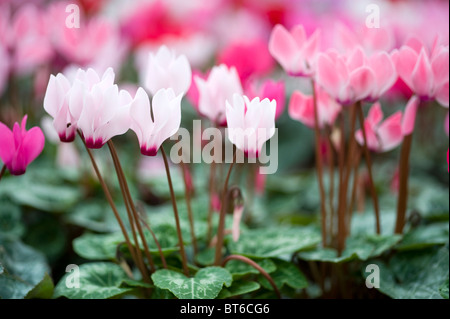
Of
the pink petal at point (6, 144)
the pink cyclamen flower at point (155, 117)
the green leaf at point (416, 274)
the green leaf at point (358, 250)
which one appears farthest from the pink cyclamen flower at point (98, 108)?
the green leaf at point (416, 274)

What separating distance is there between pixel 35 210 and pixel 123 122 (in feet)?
2.53

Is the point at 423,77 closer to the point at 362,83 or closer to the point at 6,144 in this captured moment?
the point at 362,83

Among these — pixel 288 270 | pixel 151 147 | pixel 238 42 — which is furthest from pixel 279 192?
pixel 151 147

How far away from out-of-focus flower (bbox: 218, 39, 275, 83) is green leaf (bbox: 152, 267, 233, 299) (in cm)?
48

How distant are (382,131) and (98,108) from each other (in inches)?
23.2

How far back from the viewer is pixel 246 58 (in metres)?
1.23

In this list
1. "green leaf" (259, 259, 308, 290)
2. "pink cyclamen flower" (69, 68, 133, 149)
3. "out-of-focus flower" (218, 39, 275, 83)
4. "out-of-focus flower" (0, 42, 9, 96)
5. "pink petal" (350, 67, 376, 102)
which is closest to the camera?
"pink cyclamen flower" (69, 68, 133, 149)

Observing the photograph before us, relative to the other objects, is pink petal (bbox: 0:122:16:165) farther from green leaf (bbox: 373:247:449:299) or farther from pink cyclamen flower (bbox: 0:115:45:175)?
green leaf (bbox: 373:247:449:299)

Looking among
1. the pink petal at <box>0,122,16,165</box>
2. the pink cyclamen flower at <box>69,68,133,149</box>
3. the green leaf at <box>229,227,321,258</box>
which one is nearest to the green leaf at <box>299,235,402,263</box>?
the green leaf at <box>229,227,321,258</box>

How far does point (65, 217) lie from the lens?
134 cm

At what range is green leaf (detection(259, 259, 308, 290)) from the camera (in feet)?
3.14

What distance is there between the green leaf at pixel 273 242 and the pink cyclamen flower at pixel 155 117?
31cm

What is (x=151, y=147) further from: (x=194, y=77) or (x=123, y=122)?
(x=194, y=77)

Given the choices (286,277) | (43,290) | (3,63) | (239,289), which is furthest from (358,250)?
(3,63)
